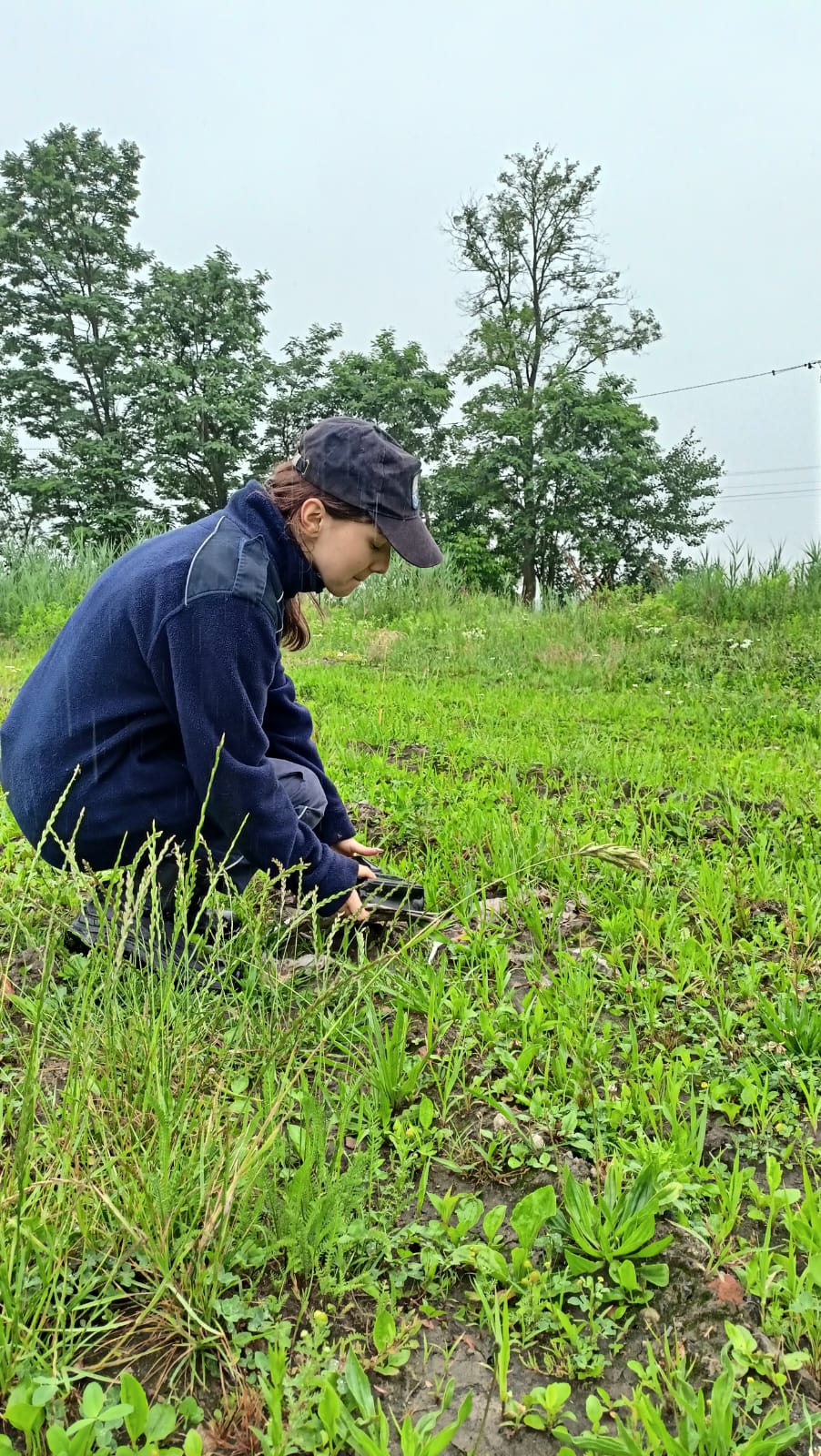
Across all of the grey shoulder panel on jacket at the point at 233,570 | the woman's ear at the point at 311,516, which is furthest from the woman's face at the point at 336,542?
the grey shoulder panel on jacket at the point at 233,570

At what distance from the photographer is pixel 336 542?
2180mm

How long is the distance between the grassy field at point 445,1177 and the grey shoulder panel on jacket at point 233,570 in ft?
2.39

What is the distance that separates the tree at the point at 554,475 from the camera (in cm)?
2783

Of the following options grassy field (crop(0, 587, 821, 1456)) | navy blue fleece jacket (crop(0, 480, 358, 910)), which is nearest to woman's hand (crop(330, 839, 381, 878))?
grassy field (crop(0, 587, 821, 1456))

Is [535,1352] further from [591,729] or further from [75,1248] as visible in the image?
[591,729]

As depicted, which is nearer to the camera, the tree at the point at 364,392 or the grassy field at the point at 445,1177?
the grassy field at the point at 445,1177

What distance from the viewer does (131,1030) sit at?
1.54m

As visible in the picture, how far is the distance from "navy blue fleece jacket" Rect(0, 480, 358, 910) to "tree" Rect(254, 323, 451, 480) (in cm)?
2426

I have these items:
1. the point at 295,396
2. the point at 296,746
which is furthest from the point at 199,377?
the point at 296,746

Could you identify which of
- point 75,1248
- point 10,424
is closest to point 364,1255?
point 75,1248

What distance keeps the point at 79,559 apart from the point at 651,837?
1147 centimetres

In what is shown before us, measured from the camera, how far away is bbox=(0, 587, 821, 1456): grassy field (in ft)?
3.92

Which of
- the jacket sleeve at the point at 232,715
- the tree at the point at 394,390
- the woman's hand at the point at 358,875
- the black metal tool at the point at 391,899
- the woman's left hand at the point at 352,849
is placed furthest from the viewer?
the tree at the point at 394,390

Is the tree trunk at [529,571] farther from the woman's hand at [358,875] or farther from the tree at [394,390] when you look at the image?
the woman's hand at [358,875]
